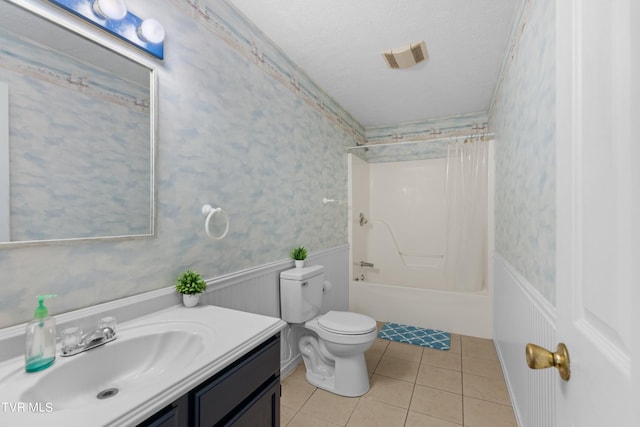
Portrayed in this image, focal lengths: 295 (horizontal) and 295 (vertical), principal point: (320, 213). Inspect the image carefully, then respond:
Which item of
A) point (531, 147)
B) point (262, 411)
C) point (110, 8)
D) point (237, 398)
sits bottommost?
point (262, 411)

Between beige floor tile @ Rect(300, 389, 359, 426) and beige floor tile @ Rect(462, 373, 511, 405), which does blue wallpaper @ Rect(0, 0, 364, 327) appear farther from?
beige floor tile @ Rect(462, 373, 511, 405)

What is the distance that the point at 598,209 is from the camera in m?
0.45

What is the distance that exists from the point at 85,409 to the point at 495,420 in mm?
2019

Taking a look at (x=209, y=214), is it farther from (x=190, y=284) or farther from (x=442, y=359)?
(x=442, y=359)

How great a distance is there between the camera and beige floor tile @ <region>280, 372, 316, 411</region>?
6.14ft

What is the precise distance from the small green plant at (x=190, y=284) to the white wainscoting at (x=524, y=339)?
124 cm

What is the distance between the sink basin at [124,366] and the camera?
0.77 metres

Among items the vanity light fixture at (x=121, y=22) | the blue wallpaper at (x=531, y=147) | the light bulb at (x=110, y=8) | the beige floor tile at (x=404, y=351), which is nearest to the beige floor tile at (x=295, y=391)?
the beige floor tile at (x=404, y=351)

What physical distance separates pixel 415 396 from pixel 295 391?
31.2 inches

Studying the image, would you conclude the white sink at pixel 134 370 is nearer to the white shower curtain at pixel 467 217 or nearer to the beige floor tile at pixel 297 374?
the beige floor tile at pixel 297 374

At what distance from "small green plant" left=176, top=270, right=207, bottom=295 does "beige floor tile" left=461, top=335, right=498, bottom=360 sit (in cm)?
230

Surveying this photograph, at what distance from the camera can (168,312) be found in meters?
1.22

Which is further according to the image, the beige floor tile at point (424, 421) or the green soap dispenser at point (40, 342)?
the beige floor tile at point (424, 421)

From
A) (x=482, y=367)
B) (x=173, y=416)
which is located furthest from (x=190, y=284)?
(x=482, y=367)
